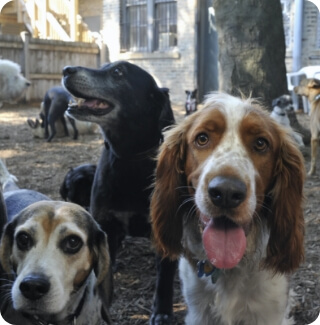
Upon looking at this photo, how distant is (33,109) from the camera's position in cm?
1415

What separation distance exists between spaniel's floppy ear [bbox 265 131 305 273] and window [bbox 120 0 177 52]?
31.6 feet

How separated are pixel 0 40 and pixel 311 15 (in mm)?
8415

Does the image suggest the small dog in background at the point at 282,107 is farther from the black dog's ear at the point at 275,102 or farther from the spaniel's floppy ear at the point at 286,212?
the spaniel's floppy ear at the point at 286,212

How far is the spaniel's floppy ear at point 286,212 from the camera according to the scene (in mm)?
2498

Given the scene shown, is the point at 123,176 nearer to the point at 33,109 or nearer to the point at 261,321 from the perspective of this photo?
the point at 261,321

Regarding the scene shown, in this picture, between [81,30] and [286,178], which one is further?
[81,30]

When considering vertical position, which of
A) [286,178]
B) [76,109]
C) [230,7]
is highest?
[230,7]

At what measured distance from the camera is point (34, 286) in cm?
239

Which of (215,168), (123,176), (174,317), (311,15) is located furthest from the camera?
(311,15)

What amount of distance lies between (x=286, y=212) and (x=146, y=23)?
401 inches

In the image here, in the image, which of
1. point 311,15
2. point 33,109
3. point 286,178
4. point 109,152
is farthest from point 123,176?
point 33,109

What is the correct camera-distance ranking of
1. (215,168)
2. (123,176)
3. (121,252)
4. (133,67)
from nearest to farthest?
(215,168), (123,176), (133,67), (121,252)

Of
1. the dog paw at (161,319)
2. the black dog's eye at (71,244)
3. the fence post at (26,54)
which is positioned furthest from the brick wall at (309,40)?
the black dog's eye at (71,244)

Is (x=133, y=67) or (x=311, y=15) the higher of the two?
(x=311, y=15)
